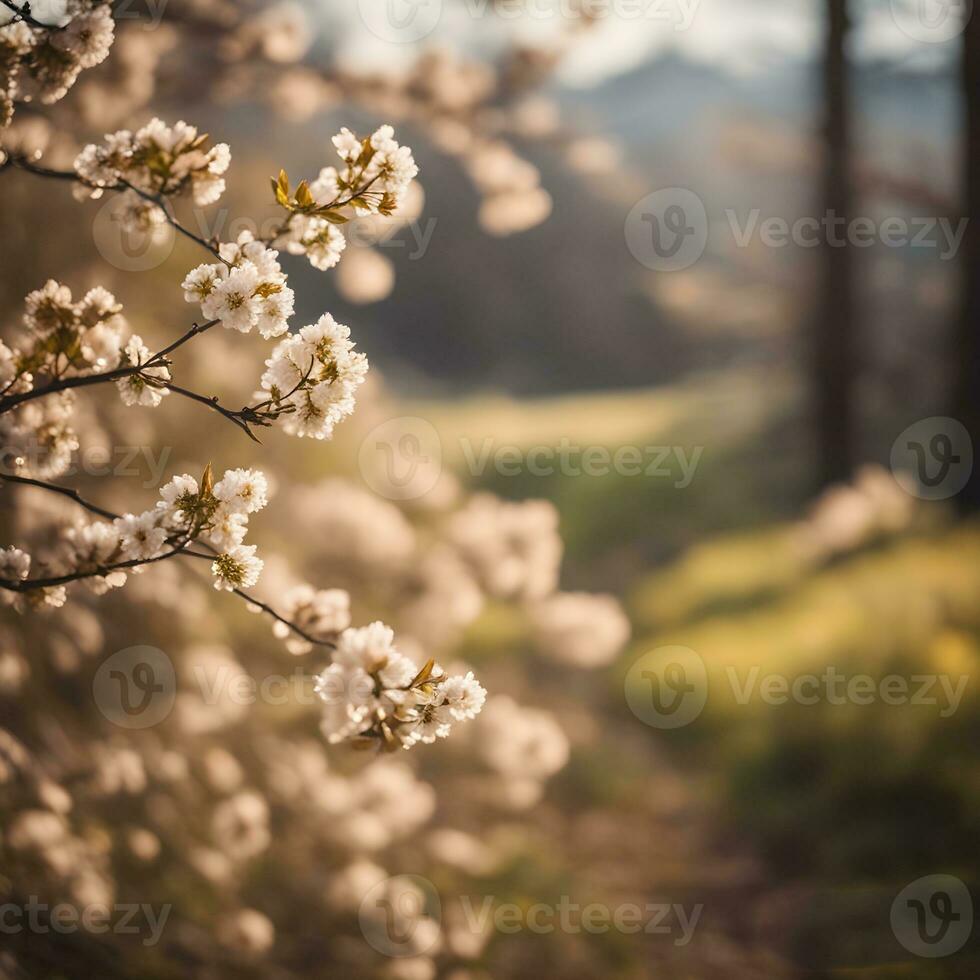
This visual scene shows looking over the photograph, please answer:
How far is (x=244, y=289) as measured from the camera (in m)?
1.04

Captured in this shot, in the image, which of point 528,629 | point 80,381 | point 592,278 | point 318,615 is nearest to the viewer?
point 80,381

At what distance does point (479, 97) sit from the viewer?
247cm

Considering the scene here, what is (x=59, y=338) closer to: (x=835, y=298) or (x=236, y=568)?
(x=236, y=568)

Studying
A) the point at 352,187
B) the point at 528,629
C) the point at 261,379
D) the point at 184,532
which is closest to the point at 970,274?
the point at 528,629

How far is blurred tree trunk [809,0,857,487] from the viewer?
13.9 feet

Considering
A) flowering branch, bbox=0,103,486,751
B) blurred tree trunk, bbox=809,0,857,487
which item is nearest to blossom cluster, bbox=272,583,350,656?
flowering branch, bbox=0,103,486,751

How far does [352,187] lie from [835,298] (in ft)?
13.5

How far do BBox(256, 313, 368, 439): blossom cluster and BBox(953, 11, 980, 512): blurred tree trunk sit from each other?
389 centimetres

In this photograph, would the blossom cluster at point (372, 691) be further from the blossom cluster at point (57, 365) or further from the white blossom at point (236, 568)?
the blossom cluster at point (57, 365)

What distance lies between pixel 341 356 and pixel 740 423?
5.85 metres

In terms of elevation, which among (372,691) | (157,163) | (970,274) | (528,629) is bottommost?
(372,691)

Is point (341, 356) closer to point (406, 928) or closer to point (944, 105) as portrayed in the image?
point (406, 928)

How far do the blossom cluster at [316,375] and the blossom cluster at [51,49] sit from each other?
48cm

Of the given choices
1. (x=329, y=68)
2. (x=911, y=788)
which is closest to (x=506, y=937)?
(x=911, y=788)
